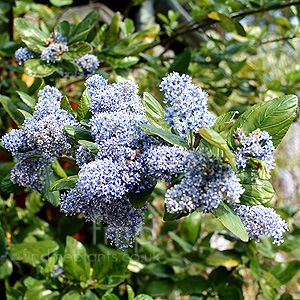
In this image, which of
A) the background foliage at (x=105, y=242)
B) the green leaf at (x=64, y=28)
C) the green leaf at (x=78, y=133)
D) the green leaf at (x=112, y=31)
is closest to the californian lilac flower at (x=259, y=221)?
the green leaf at (x=78, y=133)

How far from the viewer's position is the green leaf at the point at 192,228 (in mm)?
1854

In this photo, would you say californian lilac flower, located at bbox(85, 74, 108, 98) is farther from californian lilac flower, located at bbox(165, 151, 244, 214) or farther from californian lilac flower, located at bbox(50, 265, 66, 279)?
californian lilac flower, located at bbox(50, 265, 66, 279)

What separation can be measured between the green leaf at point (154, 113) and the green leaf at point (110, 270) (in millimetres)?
742

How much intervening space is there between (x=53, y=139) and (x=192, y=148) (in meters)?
0.32

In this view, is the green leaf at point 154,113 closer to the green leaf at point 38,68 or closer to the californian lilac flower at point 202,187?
the californian lilac flower at point 202,187

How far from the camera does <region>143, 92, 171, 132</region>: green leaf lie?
765 mm

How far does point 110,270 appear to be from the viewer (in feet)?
4.40

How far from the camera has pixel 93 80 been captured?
2.83ft

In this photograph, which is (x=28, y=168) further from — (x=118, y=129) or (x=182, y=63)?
(x=182, y=63)

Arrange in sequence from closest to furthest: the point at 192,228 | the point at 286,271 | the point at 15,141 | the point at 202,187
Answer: the point at 202,187 < the point at 15,141 < the point at 286,271 < the point at 192,228

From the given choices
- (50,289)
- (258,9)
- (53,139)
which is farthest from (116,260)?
(258,9)

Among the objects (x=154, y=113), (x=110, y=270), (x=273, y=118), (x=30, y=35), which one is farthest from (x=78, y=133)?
(x=110, y=270)

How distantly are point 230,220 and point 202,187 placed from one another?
0.09 metres

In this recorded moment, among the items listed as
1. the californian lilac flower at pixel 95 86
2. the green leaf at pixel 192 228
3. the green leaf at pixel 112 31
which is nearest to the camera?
the californian lilac flower at pixel 95 86
